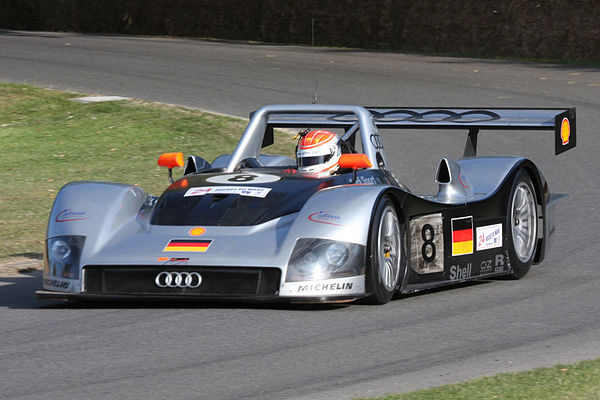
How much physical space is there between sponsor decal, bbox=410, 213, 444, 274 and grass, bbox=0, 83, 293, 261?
15.5 ft

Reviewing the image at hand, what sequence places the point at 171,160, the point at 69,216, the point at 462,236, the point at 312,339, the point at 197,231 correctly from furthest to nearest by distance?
the point at 171,160
the point at 462,236
the point at 69,216
the point at 197,231
the point at 312,339

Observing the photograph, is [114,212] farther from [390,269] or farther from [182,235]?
[390,269]

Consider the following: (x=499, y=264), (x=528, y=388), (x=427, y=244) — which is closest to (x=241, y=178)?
(x=427, y=244)

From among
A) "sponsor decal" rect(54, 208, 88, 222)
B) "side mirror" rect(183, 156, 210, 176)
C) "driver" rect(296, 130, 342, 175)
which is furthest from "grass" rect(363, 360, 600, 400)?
"side mirror" rect(183, 156, 210, 176)

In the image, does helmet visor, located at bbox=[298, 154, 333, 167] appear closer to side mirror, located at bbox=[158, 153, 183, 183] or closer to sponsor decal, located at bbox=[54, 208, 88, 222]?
side mirror, located at bbox=[158, 153, 183, 183]

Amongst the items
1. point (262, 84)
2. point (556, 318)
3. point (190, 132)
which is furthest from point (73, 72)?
point (556, 318)

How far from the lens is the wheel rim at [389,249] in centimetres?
739

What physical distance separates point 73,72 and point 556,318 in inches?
611

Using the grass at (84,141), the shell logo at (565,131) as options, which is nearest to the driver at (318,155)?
the shell logo at (565,131)

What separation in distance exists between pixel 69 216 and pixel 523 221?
11.4 ft

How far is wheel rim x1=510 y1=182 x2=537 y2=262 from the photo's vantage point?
8.92 m

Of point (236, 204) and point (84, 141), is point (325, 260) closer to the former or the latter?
Answer: point (236, 204)

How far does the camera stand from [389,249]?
7.55 m

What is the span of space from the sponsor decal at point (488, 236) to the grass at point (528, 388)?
9.41 feet
